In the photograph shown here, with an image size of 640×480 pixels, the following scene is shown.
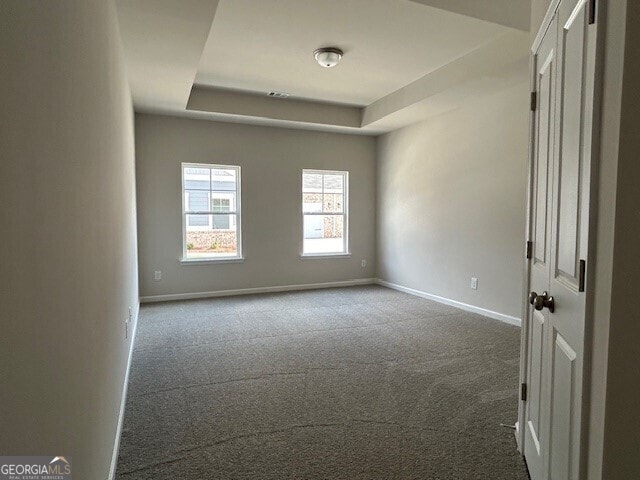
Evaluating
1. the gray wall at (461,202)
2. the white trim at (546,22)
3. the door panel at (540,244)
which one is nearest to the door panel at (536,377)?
the door panel at (540,244)

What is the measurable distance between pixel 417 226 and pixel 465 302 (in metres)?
1.39

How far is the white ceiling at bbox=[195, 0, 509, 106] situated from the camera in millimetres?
3135

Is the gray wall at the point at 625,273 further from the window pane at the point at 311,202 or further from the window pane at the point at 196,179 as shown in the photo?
the window pane at the point at 311,202

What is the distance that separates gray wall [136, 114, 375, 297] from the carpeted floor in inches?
48.7

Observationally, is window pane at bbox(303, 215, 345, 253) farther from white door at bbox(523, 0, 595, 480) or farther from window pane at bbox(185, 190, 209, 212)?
white door at bbox(523, 0, 595, 480)

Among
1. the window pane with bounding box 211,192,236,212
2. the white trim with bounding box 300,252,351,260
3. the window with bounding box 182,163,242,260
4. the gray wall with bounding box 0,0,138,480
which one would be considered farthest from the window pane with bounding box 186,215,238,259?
the gray wall with bounding box 0,0,138,480

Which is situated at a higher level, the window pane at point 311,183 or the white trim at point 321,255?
the window pane at point 311,183

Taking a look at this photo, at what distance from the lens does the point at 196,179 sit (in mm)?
5805

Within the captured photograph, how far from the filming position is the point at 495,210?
15.2ft

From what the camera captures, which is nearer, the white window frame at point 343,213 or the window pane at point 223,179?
the window pane at point 223,179

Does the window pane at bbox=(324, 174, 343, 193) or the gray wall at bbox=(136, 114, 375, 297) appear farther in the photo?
the window pane at bbox=(324, 174, 343, 193)

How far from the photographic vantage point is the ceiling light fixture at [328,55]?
12.6 feet

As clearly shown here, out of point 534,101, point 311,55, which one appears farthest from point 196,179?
point 534,101

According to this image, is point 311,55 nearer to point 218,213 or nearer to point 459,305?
point 218,213
